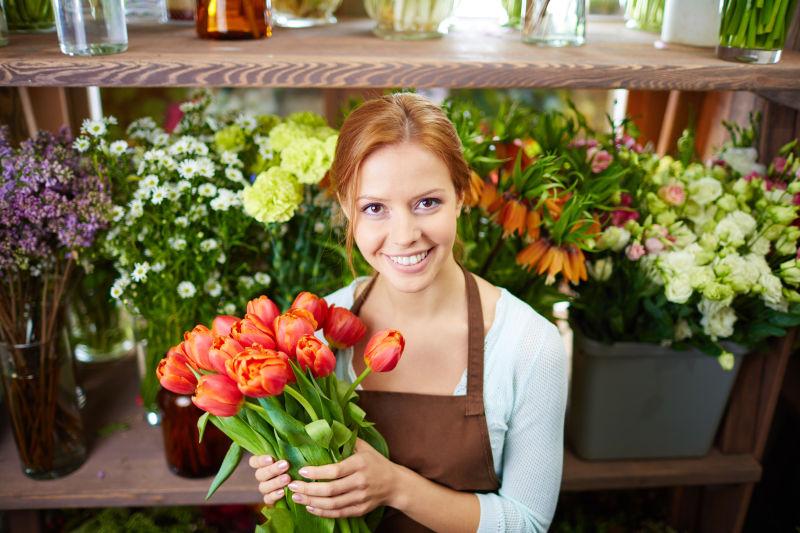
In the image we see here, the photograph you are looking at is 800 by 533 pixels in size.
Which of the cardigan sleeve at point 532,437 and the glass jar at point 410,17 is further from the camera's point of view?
the glass jar at point 410,17

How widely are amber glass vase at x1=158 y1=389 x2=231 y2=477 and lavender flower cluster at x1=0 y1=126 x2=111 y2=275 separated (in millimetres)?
320

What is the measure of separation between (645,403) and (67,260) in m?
1.11

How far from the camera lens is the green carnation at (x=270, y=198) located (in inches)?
47.6

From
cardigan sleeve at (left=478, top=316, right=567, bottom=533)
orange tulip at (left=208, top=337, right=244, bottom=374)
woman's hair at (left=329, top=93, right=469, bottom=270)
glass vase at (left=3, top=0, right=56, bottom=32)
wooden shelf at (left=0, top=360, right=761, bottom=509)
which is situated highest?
glass vase at (left=3, top=0, right=56, bottom=32)

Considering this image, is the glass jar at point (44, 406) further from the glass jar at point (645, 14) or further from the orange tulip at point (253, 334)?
the glass jar at point (645, 14)

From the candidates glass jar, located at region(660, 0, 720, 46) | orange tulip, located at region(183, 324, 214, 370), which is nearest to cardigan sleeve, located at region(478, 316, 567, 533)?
orange tulip, located at region(183, 324, 214, 370)

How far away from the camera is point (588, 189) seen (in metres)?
1.30

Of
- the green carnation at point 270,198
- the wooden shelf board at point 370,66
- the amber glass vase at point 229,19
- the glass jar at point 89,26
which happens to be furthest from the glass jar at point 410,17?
the glass jar at point 89,26

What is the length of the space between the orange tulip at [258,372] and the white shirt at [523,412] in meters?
0.40

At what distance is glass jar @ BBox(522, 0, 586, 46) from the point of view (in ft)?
4.15

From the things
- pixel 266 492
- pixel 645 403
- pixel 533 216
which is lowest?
pixel 645 403

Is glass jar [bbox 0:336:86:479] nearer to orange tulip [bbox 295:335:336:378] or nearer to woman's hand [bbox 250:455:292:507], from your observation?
woman's hand [bbox 250:455:292:507]

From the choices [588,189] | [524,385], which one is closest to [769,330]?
[588,189]

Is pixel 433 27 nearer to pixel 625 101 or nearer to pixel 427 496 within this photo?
pixel 625 101
